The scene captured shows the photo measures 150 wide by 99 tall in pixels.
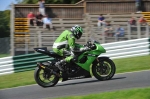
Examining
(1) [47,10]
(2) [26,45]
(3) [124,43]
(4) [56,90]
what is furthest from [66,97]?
(1) [47,10]

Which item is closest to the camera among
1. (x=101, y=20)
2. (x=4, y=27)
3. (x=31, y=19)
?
(x=101, y=20)

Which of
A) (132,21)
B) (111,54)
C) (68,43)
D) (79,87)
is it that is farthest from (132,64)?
(132,21)

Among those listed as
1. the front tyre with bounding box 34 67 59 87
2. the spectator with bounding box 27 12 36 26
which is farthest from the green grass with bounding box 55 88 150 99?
the spectator with bounding box 27 12 36 26

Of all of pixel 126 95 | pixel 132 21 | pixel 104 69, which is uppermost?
pixel 132 21

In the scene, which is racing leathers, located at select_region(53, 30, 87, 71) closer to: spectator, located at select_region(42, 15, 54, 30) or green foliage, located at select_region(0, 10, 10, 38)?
spectator, located at select_region(42, 15, 54, 30)

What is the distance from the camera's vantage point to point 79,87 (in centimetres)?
1011

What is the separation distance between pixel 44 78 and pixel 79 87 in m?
1.07

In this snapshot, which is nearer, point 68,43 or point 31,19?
point 68,43

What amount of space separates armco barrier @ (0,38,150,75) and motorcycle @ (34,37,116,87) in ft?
16.8

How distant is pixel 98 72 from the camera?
10641mm

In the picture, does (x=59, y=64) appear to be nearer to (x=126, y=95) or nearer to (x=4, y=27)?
(x=126, y=95)

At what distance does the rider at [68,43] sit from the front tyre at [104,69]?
0.61 metres

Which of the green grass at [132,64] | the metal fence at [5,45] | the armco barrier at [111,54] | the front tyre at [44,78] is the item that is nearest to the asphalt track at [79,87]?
the front tyre at [44,78]

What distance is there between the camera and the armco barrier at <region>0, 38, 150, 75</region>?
1570cm
